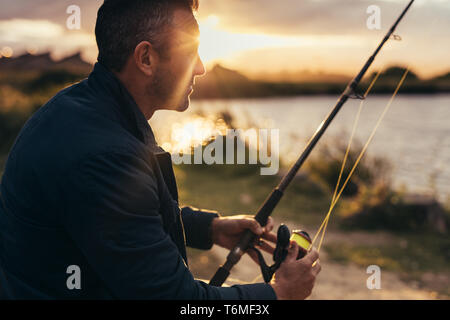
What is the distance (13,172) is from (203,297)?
790 mm

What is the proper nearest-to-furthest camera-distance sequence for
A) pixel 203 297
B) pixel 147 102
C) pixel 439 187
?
pixel 203 297, pixel 147 102, pixel 439 187

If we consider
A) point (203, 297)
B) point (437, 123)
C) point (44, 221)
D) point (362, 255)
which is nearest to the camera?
point (44, 221)

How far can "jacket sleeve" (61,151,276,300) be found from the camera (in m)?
1.34

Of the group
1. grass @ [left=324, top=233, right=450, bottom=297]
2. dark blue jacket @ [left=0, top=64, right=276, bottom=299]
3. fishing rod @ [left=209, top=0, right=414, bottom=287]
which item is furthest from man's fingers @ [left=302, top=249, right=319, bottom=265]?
grass @ [left=324, top=233, right=450, bottom=297]

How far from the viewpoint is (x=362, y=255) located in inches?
220

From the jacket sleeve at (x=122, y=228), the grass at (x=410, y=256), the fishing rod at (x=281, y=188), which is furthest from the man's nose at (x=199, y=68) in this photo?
the grass at (x=410, y=256)

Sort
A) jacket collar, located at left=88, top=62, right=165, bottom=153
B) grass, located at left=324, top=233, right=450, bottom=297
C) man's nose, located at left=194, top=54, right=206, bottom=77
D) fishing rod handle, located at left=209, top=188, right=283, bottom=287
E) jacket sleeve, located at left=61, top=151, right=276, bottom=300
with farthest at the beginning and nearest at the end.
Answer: grass, located at left=324, top=233, right=450, bottom=297 < fishing rod handle, located at left=209, top=188, right=283, bottom=287 < man's nose, located at left=194, top=54, right=206, bottom=77 < jacket collar, located at left=88, top=62, right=165, bottom=153 < jacket sleeve, located at left=61, top=151, right=276, bottom=300

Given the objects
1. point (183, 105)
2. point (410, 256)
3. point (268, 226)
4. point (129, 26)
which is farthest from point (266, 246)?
point (410, 256)

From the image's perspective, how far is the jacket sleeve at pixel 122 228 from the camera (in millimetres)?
1340

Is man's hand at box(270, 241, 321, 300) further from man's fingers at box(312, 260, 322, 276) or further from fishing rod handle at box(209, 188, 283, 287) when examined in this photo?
fishing rod handle at box(209, 188, 283, 287)

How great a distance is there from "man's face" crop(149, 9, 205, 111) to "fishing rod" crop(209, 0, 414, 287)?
2.64 ft
